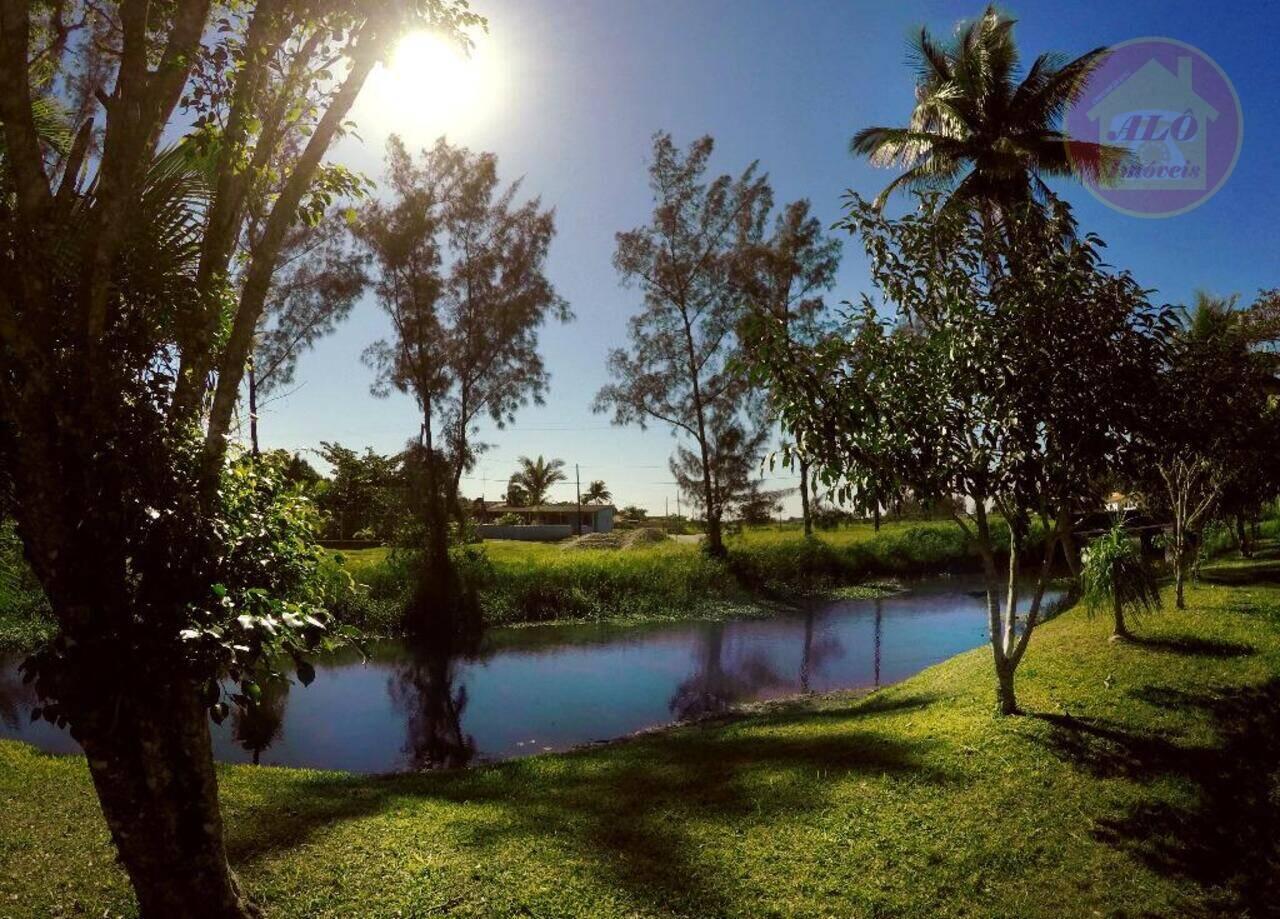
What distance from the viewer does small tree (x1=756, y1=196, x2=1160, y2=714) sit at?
6.59 meters

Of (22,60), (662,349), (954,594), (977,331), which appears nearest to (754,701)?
(977,331)

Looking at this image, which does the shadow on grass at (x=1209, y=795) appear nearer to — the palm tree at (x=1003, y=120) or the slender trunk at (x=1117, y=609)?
the slender trunk at (x=1117, y=609)

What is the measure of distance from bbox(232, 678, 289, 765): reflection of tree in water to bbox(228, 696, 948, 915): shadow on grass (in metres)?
3.72

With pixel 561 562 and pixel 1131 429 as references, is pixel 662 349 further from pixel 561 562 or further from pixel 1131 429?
pixel 1131 429

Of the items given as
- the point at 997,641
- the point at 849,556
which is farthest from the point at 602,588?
the point at 997,641

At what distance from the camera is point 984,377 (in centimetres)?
691

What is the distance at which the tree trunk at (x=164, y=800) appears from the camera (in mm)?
3695

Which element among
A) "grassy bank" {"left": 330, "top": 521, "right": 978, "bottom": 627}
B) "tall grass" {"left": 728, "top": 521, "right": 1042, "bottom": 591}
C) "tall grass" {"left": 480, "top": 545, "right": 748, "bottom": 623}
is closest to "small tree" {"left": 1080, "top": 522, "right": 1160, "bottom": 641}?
"grassy bank" {"left": 330, "top": 521, "right": 978, "bottom": 627}

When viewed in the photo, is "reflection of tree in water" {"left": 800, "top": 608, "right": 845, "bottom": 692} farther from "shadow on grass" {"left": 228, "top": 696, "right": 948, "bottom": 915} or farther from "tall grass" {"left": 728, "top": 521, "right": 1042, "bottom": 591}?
"tall grass" {"left": 728, "top": 521, "right": 1042, "bottom": 591}

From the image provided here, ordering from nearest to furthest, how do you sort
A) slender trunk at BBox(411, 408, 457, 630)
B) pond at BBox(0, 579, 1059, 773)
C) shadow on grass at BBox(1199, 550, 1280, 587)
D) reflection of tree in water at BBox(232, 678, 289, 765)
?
reflection of tree in water at BBox(232, 678, 289, 765), pond at BBox(0, 579, 1059, 773), shadow on grass at BBox(1199, 550, 1280, 587), slender trunk at BBox(411, 408, 457, 630)

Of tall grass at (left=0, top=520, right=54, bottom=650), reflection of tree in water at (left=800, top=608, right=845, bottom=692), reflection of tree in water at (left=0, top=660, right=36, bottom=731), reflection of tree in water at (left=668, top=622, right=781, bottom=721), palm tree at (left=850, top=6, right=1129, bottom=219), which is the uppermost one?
palm tree at (left=850, top=6, right=1129, bottom=219)

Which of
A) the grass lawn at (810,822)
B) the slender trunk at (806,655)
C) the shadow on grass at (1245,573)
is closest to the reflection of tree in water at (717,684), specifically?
the slender trunk at (806,655)

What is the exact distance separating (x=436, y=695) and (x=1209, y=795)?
12059mm

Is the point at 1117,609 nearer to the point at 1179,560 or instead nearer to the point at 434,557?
the point at 1179,560
